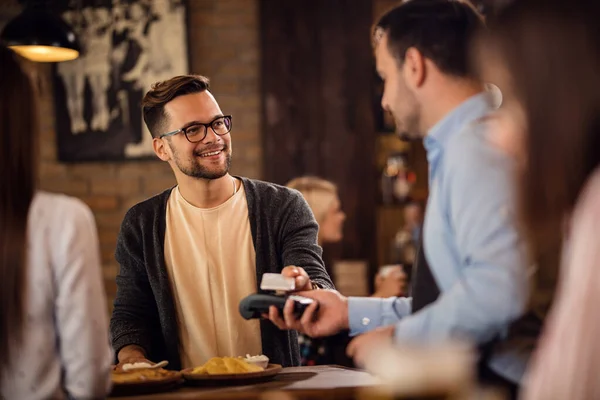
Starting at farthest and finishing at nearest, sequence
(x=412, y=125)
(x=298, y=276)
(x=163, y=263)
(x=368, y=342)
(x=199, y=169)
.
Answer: (x=199, y=169) → (x=163, y=263) → (x=298, y=276) → (x=412, y=125) → (x=368, y=342)

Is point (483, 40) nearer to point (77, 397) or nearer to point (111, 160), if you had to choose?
point (77, 397)

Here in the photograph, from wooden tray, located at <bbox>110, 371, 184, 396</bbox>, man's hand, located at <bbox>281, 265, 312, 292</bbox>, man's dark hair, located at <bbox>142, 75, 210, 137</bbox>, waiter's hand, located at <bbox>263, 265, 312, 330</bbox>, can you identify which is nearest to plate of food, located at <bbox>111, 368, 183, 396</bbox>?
wooden tray, located at <bbox>110, 371, 184, 396</bbox>

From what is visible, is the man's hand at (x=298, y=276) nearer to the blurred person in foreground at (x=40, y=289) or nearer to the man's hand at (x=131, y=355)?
the man's hand at (x=131, y=355)

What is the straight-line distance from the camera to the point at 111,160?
5102 millimetres

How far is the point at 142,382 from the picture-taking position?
215cm

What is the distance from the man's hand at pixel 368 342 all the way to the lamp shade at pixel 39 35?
252 cm

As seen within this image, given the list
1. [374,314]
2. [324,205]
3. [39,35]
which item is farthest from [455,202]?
[324,205]

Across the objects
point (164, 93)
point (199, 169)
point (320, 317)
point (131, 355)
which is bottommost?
point (131, 355)

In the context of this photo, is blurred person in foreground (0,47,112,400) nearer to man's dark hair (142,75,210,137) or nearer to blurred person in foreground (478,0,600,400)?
blurred person in foreground (478,0,600,400)

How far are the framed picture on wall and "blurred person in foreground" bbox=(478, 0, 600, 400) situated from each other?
12.2ft

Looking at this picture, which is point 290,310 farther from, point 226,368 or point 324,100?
point 324,100

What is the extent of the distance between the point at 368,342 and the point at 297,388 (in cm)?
36

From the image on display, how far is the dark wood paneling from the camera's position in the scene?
5.12 m

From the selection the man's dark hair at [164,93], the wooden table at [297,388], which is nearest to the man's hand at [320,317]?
the wooden table at [297,388]
